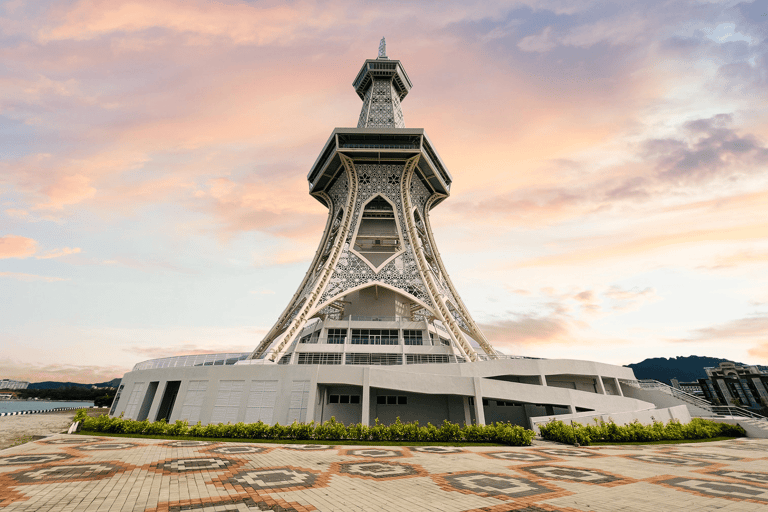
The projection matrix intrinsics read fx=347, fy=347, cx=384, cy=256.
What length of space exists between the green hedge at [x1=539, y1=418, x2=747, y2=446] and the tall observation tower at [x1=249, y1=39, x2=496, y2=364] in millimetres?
10212

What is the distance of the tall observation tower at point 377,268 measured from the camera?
29625mm

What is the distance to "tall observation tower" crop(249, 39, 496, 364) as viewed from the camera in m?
29.6

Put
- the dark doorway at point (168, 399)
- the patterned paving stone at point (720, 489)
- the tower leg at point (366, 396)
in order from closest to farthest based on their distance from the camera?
1. the patterned paving stone at point (720, 489)
2. the tower leg at point (366, 396)
3. the dark doorway at point (168, 399)

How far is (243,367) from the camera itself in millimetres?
22047

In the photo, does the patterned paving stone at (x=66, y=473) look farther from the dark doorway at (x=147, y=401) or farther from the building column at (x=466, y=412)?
the dark doorway at (x=147, y=401)

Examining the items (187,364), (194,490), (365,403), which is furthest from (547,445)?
(187,364)

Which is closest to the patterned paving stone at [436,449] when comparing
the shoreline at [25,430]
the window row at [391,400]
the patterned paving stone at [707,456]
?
the patterned paving stone at [707,456]

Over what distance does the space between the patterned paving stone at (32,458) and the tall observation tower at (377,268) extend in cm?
1479

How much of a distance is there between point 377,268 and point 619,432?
22.5 m

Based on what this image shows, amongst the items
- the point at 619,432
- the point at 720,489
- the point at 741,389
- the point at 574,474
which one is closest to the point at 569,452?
the point at 574,474

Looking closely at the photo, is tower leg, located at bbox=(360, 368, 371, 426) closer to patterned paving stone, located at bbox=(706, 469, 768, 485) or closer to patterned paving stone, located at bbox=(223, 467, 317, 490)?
patterned paving stone, located at bbox=(223, 467, 317, 490)

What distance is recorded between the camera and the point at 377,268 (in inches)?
1368

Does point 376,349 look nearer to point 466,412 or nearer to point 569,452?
point 466,412

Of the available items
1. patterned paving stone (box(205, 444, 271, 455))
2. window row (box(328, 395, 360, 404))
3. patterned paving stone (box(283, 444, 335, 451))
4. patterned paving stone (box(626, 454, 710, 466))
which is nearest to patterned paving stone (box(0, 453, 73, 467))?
patterned paving stone (box(205, 444, 271, 455))
